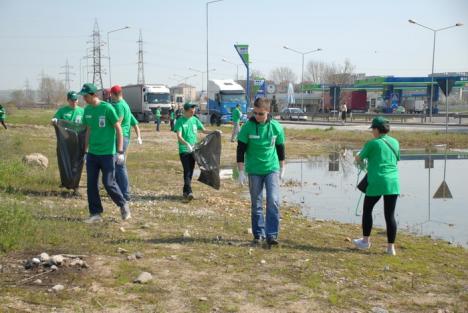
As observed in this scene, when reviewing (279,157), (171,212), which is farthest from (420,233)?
(171,212)

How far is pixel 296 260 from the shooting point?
5.94m

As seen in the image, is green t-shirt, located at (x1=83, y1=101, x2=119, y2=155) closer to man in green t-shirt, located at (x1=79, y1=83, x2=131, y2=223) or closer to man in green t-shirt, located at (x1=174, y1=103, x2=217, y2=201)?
man in green t-shirt, located at (x1=79, y1=83, x2=131, y2=223)

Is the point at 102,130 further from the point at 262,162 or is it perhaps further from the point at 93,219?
the point at 262,162

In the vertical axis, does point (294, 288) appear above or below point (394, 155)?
below

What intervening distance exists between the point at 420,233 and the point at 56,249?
17.2 feet

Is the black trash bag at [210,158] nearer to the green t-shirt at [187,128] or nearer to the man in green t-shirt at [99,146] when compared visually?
the green t-shirt at [187,128]

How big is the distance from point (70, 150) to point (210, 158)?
248 cm

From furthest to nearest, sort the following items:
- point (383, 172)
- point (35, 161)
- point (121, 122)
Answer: point (35, 161) < point (121, 122) < point (383, 172)

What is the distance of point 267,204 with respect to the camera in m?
6.52

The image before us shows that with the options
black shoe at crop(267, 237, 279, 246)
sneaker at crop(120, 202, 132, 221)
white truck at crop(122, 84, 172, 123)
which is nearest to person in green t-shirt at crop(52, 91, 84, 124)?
sneaker at crop(120, 202, 132, 221)

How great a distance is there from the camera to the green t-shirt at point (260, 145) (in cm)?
650

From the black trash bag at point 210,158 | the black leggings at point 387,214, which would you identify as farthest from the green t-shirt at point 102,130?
the black leggings at point 387,214

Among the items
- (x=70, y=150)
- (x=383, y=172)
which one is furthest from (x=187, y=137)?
(x=383, y=172)

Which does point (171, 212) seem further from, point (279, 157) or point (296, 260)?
point (296, 260)
